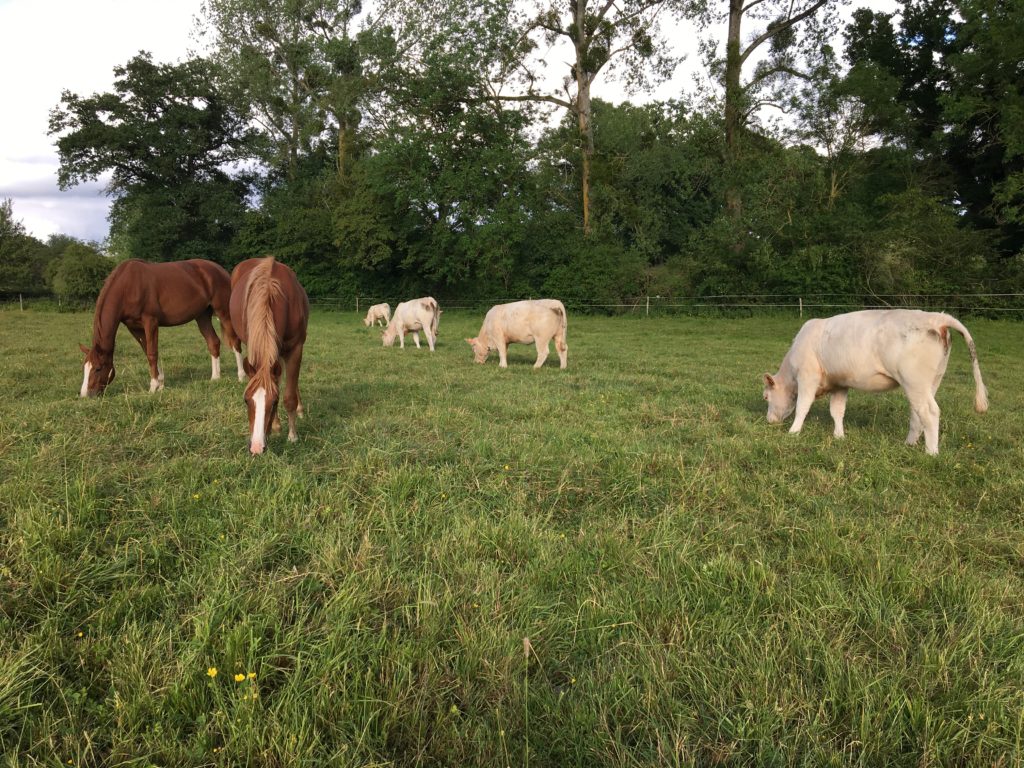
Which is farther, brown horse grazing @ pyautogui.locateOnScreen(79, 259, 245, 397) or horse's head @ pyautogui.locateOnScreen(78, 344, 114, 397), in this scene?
brown horse grazing @ pyautogui.locateOnScreen(79, 259, 245, 397)

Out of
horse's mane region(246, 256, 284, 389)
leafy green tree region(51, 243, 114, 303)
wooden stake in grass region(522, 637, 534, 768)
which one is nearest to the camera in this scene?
wooden stake in grass region(522, 637, 534, 768)

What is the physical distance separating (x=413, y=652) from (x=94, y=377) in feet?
23.6

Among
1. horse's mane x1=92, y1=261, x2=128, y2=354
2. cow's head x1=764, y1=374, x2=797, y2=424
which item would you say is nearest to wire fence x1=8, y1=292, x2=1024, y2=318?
cow's head x1=764, y1=374, x2=797, y2=424

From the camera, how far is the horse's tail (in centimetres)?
479

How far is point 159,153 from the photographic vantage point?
3781cm

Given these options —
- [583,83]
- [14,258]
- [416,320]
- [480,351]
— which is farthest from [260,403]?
[14,258]

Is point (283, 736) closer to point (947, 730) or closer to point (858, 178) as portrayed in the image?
point (947, 730)

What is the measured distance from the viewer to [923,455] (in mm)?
4934

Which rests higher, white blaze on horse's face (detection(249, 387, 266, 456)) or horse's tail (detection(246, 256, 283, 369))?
horse's tail (detection(246, 256, 283, 369))

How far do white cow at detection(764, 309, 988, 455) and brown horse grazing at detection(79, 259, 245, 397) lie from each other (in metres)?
6.88

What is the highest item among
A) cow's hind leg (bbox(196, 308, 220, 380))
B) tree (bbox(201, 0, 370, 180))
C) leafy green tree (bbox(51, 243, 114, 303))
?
tree (bbox(201, 0, 370, 180))

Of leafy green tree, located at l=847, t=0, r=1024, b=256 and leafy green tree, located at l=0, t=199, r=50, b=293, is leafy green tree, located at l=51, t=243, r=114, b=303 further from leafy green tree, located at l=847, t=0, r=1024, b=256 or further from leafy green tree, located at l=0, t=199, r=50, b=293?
leafy green tree, located at l=847, t=0, r=1024, b=256

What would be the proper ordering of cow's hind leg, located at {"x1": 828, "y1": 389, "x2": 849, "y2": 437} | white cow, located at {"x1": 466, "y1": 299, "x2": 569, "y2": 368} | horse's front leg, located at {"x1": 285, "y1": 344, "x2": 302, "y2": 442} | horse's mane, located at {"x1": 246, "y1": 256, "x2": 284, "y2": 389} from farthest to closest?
white cow, located at {"x1": 466, "y1": 299, "x2": 569, "y2": 368}
cow's hind leg, located at {"x1": 828, "y1": 389, "x2": 849, "y2": 437}
horse's front leg, located at {"x1": 285, "y1": 344, "x2": 302, "y2": 442}
horse's mane, located at {"x1": 246, "y1": 256, "x2": 284, "y2": 389}

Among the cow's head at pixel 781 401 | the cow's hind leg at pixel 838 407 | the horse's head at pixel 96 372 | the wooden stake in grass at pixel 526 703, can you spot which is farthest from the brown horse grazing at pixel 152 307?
the cow's hind leg at pixel 838 407
